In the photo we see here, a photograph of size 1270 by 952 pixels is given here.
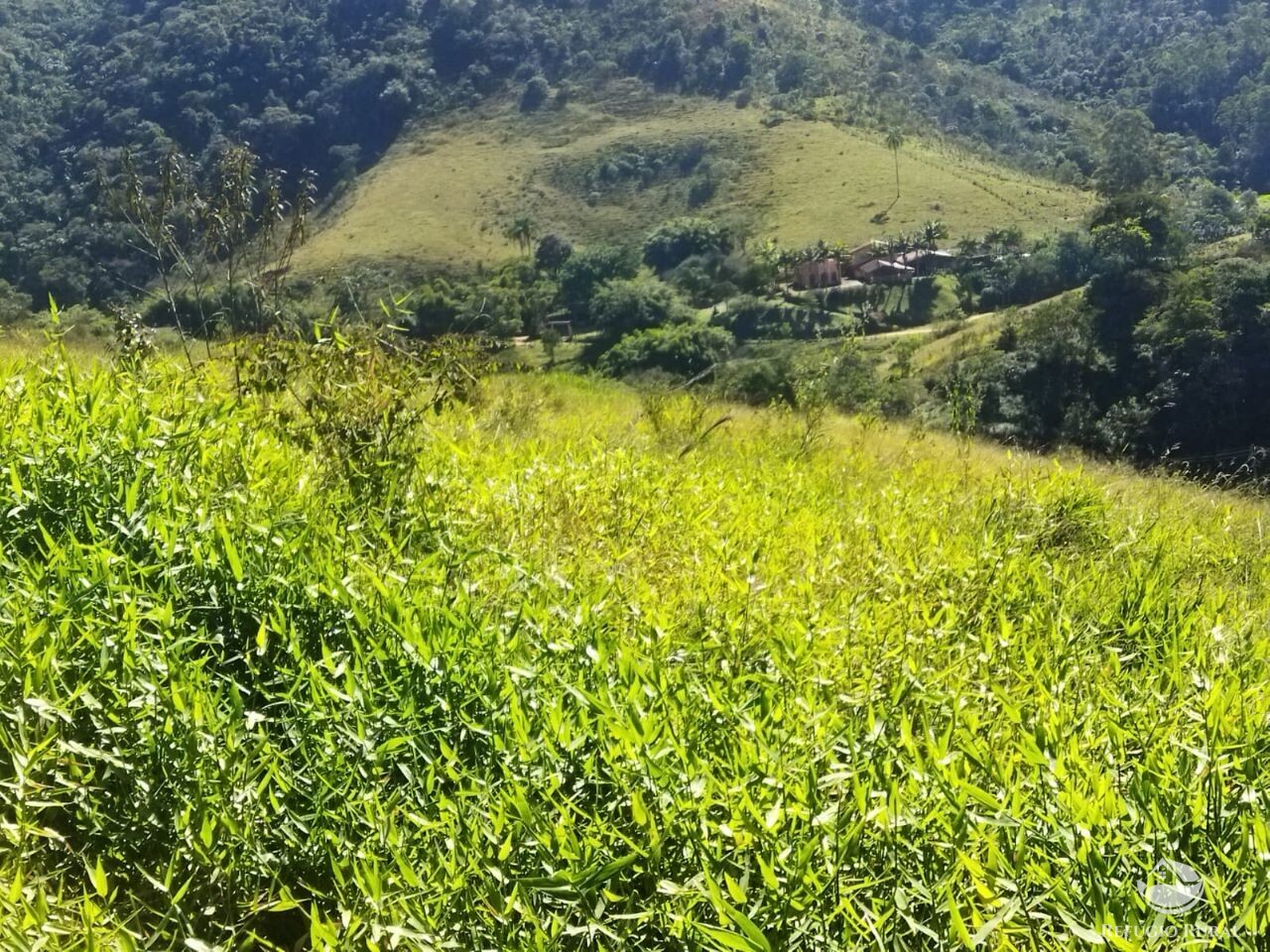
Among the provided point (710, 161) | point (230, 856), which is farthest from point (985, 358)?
point (710, 161)

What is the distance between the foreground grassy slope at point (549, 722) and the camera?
154cm

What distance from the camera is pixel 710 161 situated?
262ft

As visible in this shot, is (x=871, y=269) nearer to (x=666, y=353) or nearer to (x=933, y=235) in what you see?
(x=933, y=235)

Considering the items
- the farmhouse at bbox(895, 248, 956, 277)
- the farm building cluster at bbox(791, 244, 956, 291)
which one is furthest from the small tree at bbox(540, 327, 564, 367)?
the farmhouse at bbox(895, 248, 956, 277)

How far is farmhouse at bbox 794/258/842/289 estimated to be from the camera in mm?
52406

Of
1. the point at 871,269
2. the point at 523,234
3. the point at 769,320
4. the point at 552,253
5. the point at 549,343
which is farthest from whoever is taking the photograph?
the point at 523,234

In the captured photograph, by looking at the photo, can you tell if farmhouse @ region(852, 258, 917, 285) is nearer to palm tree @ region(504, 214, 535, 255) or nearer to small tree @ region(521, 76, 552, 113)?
palm tree @ region(504, 214, 535, 255)

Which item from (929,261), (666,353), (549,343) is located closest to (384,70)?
(929,261)

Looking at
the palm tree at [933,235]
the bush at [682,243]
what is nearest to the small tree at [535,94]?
the bush at [682,243]

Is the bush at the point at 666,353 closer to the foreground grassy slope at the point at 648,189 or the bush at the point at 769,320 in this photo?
the bush at the point at 769,320

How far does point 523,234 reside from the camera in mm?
68312

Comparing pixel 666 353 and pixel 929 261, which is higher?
pixel 929 261

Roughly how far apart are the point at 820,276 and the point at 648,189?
1221 inches

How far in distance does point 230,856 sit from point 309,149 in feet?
325
